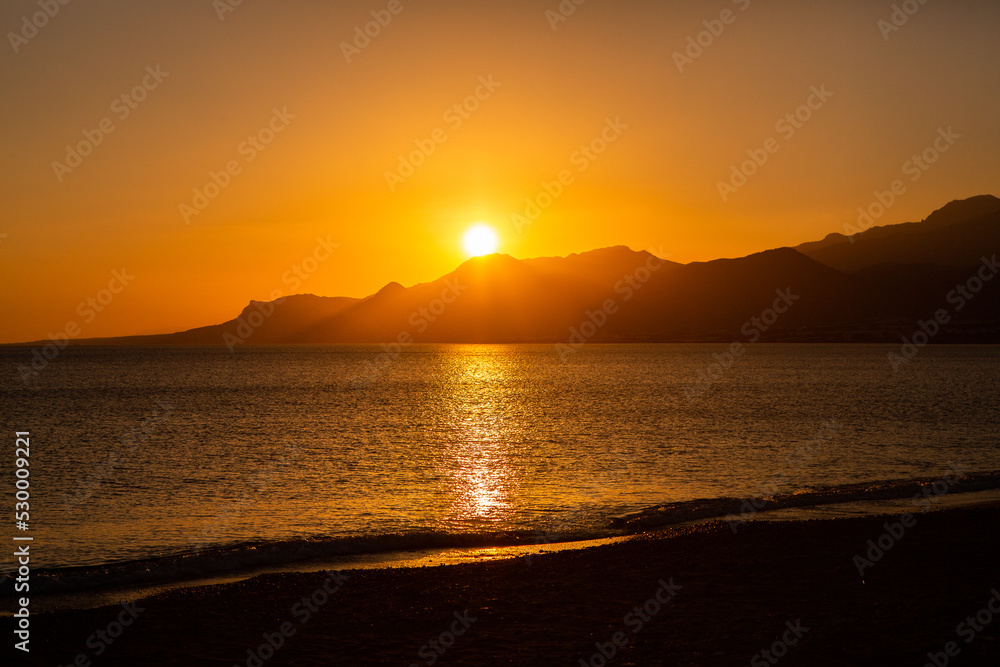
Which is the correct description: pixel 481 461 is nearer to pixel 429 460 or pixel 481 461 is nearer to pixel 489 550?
pixel 429 460

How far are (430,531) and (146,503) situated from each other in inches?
505

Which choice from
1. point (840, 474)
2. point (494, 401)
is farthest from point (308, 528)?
point (494, 401)

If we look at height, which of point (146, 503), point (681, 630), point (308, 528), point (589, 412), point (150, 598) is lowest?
point (681, 630)

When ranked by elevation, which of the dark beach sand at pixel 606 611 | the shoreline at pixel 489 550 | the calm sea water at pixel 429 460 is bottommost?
the dark beach sand at pixel 606 611

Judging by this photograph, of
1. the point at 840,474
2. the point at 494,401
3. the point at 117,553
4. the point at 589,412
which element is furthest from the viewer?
the point at 494,401

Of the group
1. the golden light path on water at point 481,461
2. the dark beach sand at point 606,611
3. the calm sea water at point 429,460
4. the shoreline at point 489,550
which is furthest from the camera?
the golden light path on water at point 481,461

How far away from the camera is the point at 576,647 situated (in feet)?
41.1

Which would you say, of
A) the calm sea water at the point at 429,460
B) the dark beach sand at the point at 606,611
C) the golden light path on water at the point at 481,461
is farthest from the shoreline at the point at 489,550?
the golden light path on water at the point at 481,461

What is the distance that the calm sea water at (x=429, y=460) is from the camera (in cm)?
2436

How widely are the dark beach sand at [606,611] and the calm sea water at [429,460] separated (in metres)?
5.30

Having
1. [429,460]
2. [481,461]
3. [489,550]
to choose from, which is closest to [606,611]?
[489,550]

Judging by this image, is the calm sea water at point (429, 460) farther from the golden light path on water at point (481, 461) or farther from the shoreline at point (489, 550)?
the shoreline at point (489, 550)

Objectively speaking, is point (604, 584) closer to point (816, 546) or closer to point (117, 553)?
point (816, 546)

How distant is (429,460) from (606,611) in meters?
26.7
